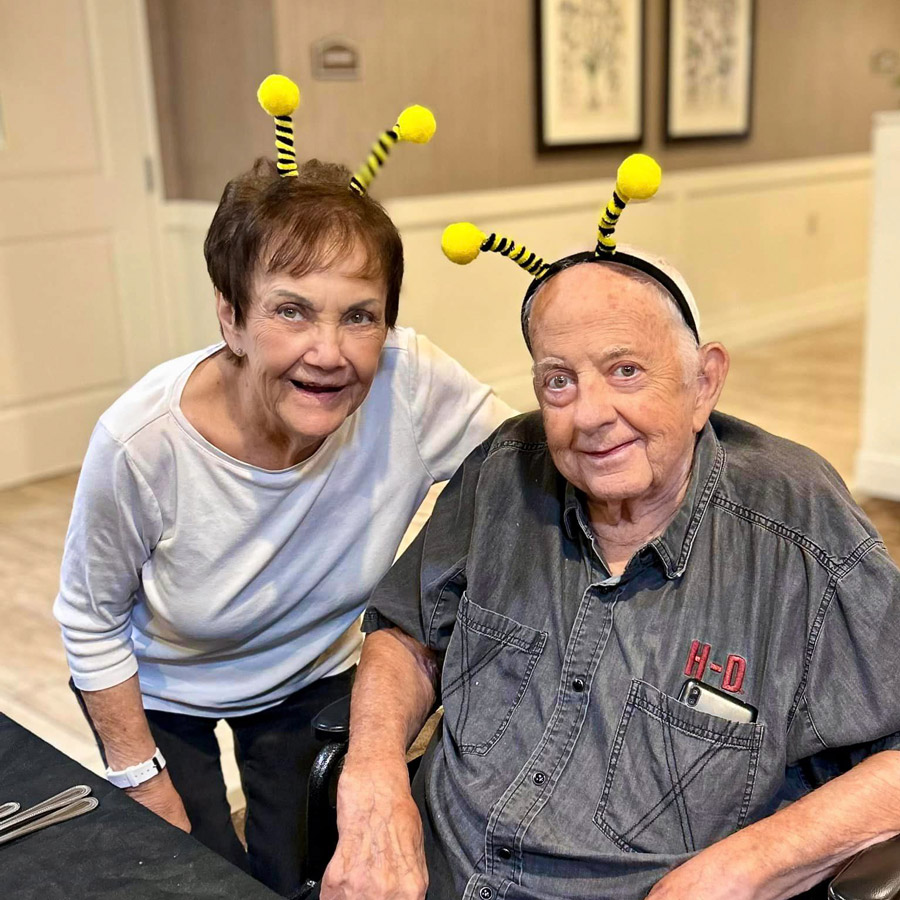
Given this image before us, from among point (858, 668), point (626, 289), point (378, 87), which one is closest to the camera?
point (858, 668)

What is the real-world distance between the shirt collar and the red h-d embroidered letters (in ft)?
0.29

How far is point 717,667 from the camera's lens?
1.22 metres

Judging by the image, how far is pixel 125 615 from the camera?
155 cm

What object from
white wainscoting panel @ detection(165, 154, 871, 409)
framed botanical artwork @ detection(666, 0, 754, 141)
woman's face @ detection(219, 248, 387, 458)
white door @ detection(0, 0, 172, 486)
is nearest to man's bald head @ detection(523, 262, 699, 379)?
woman's face @ detection(219, 248, 387, 458)

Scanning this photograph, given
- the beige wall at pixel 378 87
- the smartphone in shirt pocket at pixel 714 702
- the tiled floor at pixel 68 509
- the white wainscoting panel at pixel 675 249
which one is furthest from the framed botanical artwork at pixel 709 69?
the smartphone in shirt pocket at pixel 714 702

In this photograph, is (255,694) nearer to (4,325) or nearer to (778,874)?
(778,874)

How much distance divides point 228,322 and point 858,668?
865mm

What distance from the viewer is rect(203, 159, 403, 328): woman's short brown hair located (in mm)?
1335

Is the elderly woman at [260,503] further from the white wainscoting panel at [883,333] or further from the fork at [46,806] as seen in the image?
the white wainscoting panel at [883,333]

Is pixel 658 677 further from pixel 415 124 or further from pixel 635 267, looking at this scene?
pixel 415 124

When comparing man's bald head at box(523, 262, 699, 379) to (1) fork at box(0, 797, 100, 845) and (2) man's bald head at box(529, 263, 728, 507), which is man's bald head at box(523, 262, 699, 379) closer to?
(2) man's bald head at box(529, 263, 728, 507)

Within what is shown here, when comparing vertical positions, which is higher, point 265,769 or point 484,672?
point 484,672

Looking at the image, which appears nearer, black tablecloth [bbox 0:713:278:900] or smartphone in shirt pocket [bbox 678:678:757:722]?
black tablecloth [bbox 0:713:278:900]

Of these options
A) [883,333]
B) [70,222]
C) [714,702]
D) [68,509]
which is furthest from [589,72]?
[714,702]
